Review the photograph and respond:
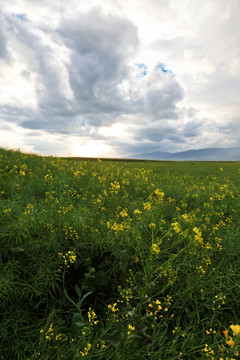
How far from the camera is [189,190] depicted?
8.23 meters

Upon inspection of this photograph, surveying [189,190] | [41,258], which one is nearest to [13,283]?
[41,258]

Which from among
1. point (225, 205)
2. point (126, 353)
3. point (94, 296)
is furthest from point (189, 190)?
point (126, 353)

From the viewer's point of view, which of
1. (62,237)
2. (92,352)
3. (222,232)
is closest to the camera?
(92,352)

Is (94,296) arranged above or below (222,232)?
below

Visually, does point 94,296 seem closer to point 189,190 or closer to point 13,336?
point 13,336

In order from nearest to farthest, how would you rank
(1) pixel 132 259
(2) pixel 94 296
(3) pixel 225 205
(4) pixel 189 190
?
1. (2) pixel 94 296
2. (1) pixel 132 259
3. (3) pixel 225 205
4. (4) pixel 189 190

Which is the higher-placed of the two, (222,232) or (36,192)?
(36,192)

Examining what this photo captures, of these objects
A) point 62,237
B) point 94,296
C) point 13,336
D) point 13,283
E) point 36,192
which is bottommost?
point 13,336

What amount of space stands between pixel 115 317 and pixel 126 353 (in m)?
0.39

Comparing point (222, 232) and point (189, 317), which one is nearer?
point (189, 317)

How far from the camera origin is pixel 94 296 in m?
3.09

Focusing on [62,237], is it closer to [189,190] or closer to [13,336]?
[13,336]

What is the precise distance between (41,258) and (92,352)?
1.61 m

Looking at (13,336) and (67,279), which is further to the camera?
(67,279)
